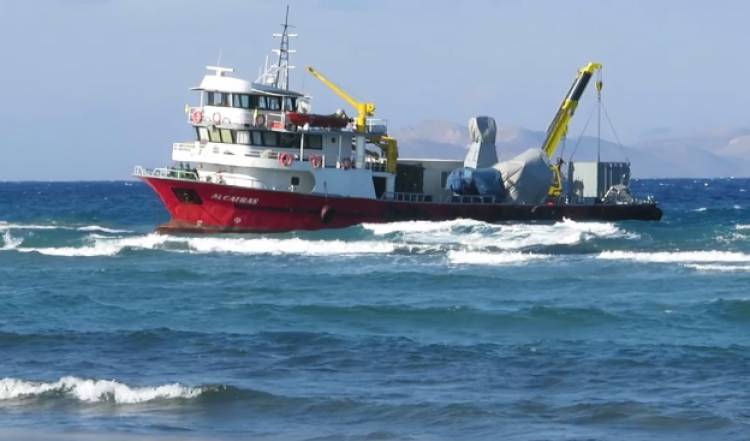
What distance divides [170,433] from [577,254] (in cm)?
2903

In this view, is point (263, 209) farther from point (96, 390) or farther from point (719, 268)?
point (96, 390)

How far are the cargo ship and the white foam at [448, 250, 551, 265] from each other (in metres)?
8.05

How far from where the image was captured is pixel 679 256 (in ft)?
141

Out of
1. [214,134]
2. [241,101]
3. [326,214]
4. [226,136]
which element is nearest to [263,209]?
[326,214]

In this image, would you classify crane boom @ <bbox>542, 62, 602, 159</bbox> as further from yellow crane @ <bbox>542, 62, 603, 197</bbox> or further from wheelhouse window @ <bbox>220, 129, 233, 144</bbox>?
wheelhouse window @ <bbox>220, 129, 233, 144</bbox>

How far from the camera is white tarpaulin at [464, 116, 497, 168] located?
→ 5869 cm

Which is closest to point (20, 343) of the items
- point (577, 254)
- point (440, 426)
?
point (440, 426)

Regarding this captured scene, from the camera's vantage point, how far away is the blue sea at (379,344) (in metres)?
18.5

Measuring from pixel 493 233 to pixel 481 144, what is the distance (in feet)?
28.7

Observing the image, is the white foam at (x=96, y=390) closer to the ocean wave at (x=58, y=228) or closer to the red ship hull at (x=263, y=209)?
the red ship hull at (x=263, y=209)

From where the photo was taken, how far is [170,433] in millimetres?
17688

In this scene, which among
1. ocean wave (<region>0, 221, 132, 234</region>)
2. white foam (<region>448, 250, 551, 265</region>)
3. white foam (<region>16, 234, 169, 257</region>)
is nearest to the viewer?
white foam (<region>448, 250, 551, 265</region>)

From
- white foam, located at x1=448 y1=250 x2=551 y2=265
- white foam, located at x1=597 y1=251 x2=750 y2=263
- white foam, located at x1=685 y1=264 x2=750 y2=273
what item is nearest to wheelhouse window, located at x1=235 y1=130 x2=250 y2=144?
white foam, located at x1=448 y1=250 x2=551 y2=265

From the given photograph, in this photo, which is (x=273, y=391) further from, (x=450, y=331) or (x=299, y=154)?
(x=299, y=154)
